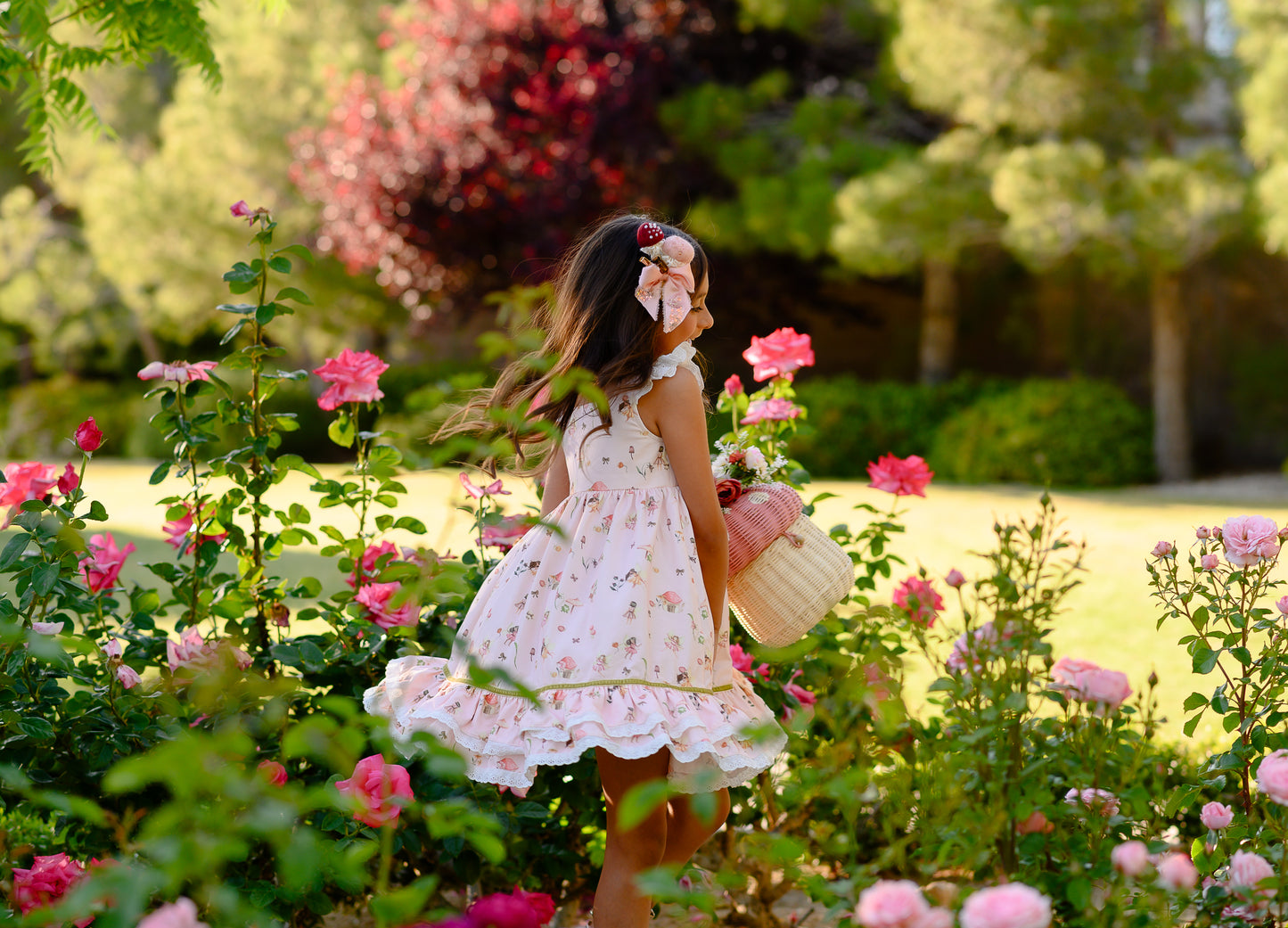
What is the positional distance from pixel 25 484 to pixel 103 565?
25cm

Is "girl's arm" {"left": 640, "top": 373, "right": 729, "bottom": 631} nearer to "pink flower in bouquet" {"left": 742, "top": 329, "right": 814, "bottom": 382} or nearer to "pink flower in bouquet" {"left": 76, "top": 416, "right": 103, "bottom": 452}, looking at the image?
"pink flower in bouquet" {"left": 742, "top": 329, "right": 814, "bottom": 382}

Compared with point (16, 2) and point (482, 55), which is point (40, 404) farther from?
point (16, 2)

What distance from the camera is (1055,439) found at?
9.91m

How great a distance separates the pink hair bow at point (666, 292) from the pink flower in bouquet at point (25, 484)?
111 centimetres

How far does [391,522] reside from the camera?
2295 millimetres

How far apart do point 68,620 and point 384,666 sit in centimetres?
58

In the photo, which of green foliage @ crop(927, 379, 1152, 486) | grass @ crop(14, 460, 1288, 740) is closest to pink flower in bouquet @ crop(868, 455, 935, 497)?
grass @ crop(14, 460, 1288, 740)

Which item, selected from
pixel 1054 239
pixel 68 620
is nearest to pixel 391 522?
pixel 68 620

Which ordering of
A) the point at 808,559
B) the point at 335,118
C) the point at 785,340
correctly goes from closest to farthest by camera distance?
the point at 808,559 → the point at 785,340 → the point at 335,118

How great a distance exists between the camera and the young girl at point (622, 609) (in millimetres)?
1746

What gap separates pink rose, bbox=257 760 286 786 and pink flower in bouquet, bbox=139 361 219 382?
0.80m

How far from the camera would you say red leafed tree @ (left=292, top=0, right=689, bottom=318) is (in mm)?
10773

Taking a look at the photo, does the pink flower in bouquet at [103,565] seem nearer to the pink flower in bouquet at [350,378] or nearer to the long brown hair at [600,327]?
the pink flower in bouquet at [350,378]

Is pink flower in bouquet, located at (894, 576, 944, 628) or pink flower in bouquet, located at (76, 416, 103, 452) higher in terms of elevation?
pink flower in bouquet, located at (76, 416, 103, 452)
